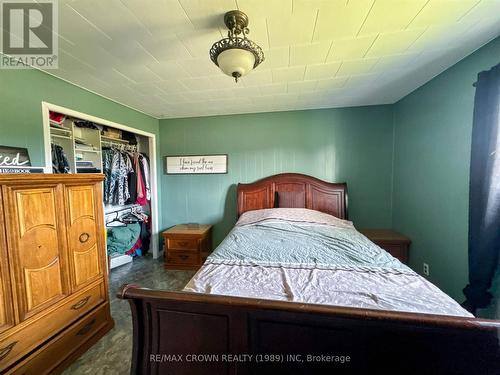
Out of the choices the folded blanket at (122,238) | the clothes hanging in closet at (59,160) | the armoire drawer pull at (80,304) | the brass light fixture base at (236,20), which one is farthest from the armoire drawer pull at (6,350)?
the brass light fixture base at (236,20)

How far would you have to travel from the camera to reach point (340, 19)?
4.02 ft

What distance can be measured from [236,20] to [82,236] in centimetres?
181

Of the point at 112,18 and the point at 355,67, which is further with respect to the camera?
the point at 355,67

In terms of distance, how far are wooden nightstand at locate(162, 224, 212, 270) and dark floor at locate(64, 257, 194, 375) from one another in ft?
0.35

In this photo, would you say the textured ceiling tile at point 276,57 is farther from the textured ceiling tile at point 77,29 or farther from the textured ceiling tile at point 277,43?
the textured ceiling tile at point 77,29

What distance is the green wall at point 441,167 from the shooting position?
1696mm

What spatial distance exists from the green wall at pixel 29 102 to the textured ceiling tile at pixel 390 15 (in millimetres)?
2448

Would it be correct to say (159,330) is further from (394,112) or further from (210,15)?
(394,112)

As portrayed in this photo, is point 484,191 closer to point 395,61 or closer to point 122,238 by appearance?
point 395,61

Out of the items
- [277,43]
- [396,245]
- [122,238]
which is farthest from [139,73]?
[396,245]

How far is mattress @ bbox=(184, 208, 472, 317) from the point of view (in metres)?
1.04

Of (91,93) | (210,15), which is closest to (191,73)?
(210,15)

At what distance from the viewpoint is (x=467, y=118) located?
1671 mm

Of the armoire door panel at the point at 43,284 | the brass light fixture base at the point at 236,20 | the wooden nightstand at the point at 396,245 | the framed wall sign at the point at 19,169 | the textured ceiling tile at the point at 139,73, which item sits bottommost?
the wooden nightstand at the point at 396,245
